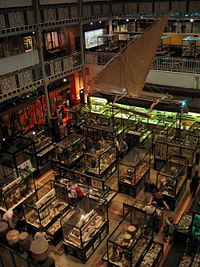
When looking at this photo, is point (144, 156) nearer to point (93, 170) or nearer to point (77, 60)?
point (93, 170)

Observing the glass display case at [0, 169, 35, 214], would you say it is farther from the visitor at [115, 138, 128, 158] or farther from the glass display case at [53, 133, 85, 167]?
the visitor at [115, 138, 128, 158]

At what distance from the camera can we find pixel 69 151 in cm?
1619

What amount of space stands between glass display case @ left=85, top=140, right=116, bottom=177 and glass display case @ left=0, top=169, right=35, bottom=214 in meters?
3.02

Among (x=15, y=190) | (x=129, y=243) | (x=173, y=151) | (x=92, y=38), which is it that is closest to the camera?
(x=129, y=243)

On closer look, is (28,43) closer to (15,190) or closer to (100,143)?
(100,143)

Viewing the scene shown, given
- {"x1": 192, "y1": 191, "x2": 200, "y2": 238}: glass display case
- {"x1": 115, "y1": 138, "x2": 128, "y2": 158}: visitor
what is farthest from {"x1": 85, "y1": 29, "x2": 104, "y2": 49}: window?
{"x1": 192, "y1": 191, "x2": 200, "y2": 238}: glass display case

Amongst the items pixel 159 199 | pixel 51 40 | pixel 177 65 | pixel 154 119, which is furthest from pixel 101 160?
pixel 51 40

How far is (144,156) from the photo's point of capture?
1506 cm

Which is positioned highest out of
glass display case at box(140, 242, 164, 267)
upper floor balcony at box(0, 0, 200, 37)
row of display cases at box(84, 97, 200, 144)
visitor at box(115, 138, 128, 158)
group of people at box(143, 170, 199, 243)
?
upper floor balcony at box(0, 0, 200, 37)

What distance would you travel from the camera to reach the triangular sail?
11.8 m

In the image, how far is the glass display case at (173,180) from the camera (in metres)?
13.4

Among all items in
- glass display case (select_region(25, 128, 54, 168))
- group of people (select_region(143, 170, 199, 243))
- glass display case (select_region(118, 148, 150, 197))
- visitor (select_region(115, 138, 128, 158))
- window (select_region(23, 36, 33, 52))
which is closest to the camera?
group of people (select_region(143, 170, 199, 243))

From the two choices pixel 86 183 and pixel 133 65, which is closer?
pixel 133 65

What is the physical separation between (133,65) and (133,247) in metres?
7.01
